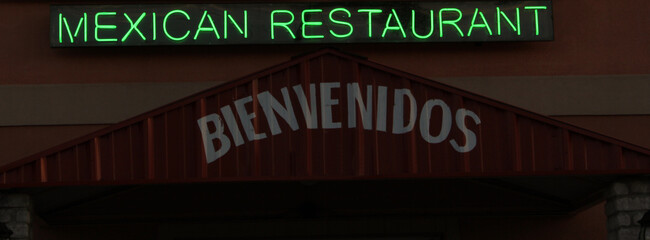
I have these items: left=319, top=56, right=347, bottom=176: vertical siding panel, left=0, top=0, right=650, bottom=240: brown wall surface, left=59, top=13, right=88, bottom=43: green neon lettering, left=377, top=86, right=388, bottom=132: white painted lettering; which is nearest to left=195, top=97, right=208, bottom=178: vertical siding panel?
left=319, top=56, right=347, bottom=176: vertical siding panel

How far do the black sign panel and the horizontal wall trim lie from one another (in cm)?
64

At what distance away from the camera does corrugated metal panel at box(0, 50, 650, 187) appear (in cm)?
1190

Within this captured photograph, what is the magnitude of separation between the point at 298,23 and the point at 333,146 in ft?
13.8

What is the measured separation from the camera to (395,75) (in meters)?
12.3

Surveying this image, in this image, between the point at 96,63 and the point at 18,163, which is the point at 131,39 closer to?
the point at 96,63

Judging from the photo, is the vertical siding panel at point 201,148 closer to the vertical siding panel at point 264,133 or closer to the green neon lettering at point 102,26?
the vertical siding panel at point 264,133

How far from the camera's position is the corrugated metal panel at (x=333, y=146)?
11898 millimetres

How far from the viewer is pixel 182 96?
1584 centimetres

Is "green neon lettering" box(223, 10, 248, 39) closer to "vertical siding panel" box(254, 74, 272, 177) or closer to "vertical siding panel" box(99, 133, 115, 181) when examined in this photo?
"vertical siding panel" box(254, 74, 272, 177)

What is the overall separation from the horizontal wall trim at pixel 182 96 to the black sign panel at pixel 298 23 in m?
0.64

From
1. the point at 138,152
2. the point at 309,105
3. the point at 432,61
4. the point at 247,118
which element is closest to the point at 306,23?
the point at 432,61

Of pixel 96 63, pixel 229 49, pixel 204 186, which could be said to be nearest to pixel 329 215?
pixel 204 186

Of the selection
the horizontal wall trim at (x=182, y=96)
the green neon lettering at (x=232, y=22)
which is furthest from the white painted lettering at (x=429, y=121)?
the green neon lettering at (x=232, y=22)

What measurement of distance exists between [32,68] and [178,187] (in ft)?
10.3
